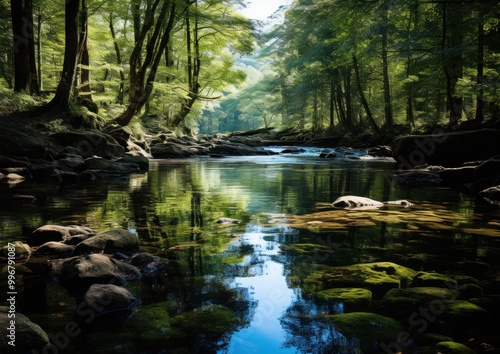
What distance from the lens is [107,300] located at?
2.46 meters

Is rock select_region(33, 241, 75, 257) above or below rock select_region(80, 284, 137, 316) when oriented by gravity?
above

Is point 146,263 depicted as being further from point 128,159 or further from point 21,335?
point 128,159

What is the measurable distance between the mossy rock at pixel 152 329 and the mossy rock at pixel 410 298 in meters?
1.40

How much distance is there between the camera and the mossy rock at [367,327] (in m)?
2.12

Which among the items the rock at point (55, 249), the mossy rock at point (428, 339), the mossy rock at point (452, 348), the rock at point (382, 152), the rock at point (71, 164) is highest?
the rock at point (382, 152)

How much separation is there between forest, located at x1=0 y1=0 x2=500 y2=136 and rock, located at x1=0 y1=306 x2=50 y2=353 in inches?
464

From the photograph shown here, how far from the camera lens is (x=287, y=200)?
6.78 m

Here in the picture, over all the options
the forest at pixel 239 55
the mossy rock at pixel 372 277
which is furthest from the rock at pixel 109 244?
the forest at pixel 239 55

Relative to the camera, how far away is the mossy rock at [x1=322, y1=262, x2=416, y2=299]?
9.43 feet

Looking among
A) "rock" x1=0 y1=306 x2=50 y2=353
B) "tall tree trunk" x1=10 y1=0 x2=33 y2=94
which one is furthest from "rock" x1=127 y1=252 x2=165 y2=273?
"tall tree trunk" x1=10 y1=0 x2=33 y2=94

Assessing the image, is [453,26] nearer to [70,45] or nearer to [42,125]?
[70,45]

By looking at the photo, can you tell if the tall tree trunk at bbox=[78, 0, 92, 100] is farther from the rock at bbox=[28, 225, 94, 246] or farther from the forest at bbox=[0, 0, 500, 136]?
the rock at bbox=[28, 225, 94, 246]

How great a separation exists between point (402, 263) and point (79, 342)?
266cm

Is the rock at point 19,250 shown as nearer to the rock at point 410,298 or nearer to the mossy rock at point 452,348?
the rock at point 410,298
